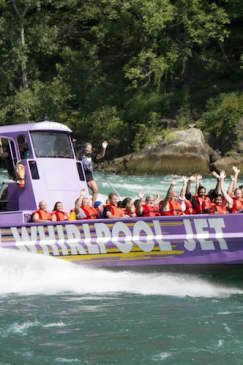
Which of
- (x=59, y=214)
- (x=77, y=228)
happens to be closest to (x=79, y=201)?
(x=59, y=214)

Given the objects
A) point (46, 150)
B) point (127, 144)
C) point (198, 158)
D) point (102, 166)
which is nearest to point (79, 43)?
point (127, 144)

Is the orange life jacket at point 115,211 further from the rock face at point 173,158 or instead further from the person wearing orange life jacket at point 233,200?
the rock face at point 173,158

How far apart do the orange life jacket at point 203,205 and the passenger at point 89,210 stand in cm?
170

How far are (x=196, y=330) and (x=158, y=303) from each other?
4.56 ft

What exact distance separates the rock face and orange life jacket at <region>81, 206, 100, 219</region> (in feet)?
57.7

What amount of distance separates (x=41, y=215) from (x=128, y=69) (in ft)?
82.9

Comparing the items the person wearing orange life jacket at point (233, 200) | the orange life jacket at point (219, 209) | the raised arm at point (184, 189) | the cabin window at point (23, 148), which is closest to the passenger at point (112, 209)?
the raised arm at point (184, 189)

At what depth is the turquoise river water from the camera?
945 cm

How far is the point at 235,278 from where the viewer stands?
40.9ft

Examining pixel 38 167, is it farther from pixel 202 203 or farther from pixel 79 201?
pixel 202 203

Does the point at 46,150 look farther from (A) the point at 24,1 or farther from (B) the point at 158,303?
(A) the point at 24,1

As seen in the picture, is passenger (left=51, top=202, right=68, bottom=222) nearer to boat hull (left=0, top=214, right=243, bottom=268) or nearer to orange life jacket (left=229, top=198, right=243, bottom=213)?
boat hull (left=0, top=214, right=243, bottom=268)

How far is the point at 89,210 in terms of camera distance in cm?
1312

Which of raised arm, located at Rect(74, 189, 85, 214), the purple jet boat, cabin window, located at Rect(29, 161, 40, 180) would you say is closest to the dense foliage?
the purple jet boat
